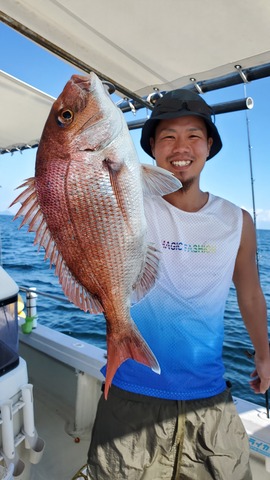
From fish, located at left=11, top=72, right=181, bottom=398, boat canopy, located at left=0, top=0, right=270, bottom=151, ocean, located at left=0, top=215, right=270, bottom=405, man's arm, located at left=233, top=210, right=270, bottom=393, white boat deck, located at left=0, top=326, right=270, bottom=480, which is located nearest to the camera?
fish, located at left=11, top=72, right=181, bottom=398

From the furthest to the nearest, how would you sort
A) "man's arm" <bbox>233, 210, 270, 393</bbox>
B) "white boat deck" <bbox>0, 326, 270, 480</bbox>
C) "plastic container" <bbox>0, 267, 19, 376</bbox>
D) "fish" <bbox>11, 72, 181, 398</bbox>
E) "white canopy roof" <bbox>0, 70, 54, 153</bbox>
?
"white canopy roof" <bbox>0, 70, 54, 153</bbox> → "white boat deck" <bbox>0, 326, 270, 480</bbox> → "plastic container" <bbox>0, 267, 19, 376</bbox> → "man's arm" <bbox>233, 210, 270, 393</bbox> → "fish" <bbox>11, 72, 181, 398</bbox>

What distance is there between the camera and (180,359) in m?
1.60

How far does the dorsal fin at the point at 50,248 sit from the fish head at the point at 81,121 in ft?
0.51

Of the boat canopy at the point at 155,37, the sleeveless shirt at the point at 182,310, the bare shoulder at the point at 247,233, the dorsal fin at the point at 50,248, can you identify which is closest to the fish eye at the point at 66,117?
the dorsal fin at the point at 50,248

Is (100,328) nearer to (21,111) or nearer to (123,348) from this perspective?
(21,111)

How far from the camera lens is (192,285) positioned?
5.27 feet

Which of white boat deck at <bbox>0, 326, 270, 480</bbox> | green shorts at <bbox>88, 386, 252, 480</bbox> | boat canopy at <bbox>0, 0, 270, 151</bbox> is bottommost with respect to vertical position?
white boat deck at <bbox>0, 326, 270, 480</bbox>

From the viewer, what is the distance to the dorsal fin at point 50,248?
1114 mm

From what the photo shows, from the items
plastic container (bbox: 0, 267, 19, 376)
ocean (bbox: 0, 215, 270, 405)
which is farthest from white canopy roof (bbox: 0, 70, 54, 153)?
plastic container (bbox: 0, 267, 19, 376)

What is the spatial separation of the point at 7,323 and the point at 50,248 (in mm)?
1344

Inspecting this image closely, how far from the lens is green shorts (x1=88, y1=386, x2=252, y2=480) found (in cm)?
155

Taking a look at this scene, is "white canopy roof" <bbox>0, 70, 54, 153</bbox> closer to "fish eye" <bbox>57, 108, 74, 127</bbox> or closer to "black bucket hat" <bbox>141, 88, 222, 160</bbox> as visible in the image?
"black bucket hat" <bbox>141, 88, 222, 160</bbox>

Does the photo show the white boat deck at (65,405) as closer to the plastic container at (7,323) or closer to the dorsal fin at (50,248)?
the plastic container at (7,323)

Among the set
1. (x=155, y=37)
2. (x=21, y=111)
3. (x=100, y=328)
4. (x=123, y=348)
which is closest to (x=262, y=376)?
(x=123, y=348)
